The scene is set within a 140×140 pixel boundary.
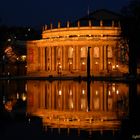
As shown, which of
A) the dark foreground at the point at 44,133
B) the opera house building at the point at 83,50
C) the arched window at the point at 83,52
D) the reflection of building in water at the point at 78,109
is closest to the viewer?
the dark foreground at the point at 44,133

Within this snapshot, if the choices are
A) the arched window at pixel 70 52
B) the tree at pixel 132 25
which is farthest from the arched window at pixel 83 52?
the tree at pixel 132 25

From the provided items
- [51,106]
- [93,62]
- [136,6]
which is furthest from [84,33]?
[51,106]

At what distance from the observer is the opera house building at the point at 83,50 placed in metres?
108

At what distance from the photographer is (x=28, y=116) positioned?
32.1 metres

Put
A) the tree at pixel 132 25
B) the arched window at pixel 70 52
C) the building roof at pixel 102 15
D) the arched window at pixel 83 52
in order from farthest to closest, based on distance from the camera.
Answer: the building roof at pixel 102 15 < the arched window at pixel 70 52 < the arched window at pixel 83 52 < the tree at pixel 132 25

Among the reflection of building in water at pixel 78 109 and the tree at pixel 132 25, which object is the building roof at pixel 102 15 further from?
the reflection of building in water at pixel 78 109

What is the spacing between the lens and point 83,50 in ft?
367

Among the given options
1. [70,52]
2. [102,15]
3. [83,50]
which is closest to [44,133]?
[83,50]

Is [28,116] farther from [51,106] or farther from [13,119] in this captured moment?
[51,106]

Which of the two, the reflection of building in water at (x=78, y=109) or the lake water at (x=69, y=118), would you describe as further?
the reflection of building in water at (x=78, y=109)

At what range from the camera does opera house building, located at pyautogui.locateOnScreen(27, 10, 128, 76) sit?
108 m

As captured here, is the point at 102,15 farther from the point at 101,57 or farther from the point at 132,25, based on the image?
the point at 132,25

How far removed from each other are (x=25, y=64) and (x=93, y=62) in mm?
23364

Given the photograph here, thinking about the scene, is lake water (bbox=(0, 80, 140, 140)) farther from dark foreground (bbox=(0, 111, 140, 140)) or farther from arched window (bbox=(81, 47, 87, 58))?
arched window (bbox=(81, 47, 87, 58))
